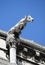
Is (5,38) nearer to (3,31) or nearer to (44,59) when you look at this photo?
(3,31)

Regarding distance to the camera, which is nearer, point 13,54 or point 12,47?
point 13,54

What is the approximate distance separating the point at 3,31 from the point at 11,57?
1.41 metres

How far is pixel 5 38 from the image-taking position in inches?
1320

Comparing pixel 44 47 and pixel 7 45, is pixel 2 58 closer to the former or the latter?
pixel 7 45

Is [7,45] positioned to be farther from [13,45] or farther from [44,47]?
[44,47]

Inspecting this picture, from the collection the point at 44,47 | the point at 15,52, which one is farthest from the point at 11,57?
the point at 44,47

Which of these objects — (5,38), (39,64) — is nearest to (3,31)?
(5,38)

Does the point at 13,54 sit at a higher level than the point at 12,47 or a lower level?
lower

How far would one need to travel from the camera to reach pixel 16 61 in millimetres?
33250

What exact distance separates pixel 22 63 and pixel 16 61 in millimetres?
479

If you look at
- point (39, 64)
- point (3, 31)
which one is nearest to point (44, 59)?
point (39, 64)

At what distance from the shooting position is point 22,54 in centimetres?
3391

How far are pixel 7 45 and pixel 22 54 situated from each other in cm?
101

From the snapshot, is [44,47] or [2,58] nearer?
[2,58]
